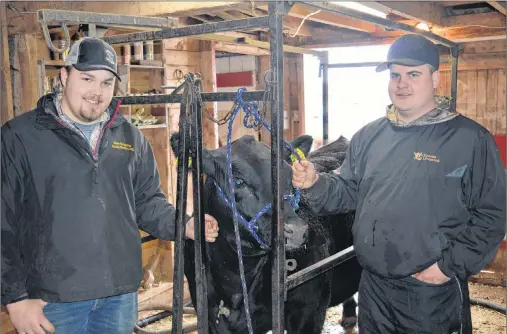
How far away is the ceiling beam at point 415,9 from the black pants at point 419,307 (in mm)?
1802

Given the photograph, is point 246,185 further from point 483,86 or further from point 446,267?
point 483,86

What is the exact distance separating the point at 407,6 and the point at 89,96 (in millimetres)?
2733

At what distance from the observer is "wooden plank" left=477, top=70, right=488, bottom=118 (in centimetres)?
632

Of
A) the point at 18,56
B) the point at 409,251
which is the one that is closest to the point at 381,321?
the point at 409,251

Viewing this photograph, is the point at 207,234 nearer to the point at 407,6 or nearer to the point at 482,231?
the point at 482,231

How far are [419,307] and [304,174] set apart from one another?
880 mm

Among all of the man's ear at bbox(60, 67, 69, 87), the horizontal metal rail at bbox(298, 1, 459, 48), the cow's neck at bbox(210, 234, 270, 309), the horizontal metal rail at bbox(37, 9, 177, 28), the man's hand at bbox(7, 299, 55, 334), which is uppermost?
the horizontal metal rail at bbox(37, 9, 177, 28)

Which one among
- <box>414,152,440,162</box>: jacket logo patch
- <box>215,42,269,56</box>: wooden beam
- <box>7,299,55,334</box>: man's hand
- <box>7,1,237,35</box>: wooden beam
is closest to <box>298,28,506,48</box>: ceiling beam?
<box>215,42,269,56</box>: wooden beam

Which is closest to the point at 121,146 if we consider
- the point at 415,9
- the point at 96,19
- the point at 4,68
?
the point at 96,19

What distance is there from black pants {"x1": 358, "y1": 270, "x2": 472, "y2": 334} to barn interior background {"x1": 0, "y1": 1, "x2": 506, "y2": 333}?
1.82 metres

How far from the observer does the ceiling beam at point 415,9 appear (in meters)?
3.46

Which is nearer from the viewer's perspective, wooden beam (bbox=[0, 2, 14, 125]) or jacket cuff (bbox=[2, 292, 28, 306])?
jacket cuff (bbox=[2, 292, 28, 306])

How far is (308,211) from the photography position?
3.29 meters

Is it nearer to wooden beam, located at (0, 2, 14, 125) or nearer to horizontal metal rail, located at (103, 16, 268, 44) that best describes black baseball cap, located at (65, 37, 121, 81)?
horizontal metal rail, located at (103, 16, 268, 44)
